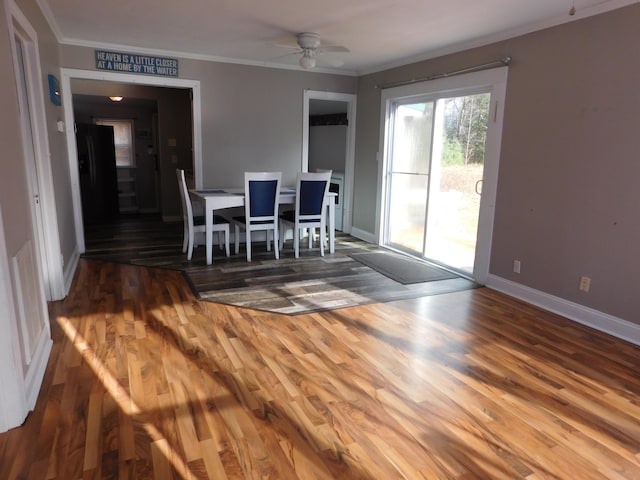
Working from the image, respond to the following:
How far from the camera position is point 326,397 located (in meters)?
→ 2.22

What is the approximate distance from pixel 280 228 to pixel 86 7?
9.84ft

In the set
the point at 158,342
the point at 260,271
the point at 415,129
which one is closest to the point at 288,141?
the point at 415,129

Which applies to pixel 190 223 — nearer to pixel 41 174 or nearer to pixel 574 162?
pixel 41 174

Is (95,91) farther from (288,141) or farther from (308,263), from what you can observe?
(308,263)

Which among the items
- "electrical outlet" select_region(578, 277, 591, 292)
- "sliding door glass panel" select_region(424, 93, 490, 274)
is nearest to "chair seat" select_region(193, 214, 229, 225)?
"sliding door glass panel" select_region(424, 93, 490, 274)

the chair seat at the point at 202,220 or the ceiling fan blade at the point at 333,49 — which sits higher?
the ceiling fan blade at the point at 333,49

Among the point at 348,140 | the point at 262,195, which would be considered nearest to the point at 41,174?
the point at 262,195

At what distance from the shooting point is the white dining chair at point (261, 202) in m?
4.62

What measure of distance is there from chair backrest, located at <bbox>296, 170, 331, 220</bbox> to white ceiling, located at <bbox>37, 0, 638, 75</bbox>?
142 centimetres

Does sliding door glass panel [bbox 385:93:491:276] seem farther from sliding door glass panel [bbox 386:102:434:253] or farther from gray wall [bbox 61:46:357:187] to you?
gray wall [bbox 61:46:357:187]

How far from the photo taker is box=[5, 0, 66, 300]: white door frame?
3.05m

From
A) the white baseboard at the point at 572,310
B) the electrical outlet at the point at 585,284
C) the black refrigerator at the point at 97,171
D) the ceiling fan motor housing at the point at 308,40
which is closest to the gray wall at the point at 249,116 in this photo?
the ceiling fan motor housing at the point at 308,40

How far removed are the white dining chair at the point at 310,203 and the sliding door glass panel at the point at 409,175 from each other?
3.51 feet

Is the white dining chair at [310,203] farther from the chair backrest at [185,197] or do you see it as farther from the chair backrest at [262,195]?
the chair backrest at [185,197]
